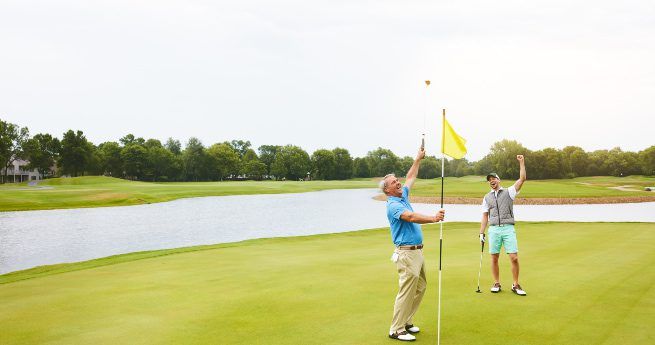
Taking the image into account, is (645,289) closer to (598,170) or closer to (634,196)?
(634,196)

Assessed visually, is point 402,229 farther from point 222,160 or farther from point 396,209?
point 222,160

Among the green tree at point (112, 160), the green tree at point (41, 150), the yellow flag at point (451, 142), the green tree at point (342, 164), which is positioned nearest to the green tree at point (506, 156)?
the green tree at point (342, 164)

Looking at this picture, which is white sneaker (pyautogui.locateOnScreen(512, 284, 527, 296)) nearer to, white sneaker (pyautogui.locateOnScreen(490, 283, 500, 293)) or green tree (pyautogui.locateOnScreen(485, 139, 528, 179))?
white sneaker (pyautogui.locateOnScreen(490, 283, 500, 293))

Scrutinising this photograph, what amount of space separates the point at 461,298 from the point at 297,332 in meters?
3.77

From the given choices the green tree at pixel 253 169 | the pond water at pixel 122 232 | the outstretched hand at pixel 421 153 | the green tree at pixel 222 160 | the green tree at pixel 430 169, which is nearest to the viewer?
the outstretched hand at pixel 421 153

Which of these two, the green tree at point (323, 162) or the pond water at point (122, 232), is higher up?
the green tree at point (323, 162)

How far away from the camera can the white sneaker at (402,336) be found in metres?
7.04

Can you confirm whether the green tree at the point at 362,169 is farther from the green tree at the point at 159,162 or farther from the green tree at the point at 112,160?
the green tree at the point at 112,160

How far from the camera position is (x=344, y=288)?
10.6m

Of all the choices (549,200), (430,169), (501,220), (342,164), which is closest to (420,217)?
(501,220)

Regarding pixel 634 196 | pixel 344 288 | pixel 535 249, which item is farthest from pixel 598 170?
pixel 344 288

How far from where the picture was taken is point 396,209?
7148 mm

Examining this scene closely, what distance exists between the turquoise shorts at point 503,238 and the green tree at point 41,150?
125 meters

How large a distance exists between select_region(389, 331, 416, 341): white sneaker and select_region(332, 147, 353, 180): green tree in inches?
6950
